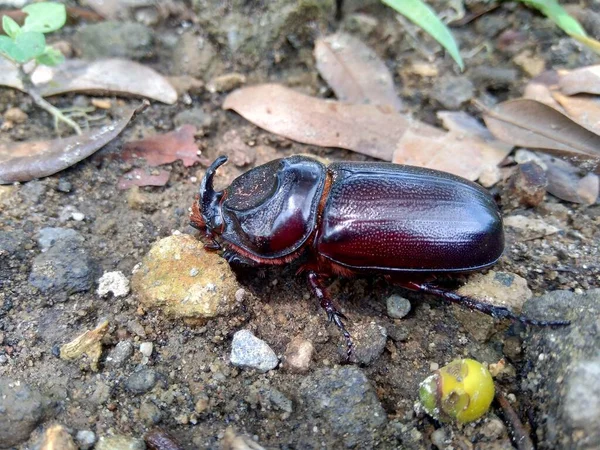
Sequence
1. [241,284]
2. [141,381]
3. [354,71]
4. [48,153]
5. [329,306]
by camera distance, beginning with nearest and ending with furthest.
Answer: [141,381], [329,306], [241,284], [48,153], [354,71]

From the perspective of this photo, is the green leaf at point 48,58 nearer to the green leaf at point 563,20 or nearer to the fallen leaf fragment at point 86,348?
the fallen leaf fragment at point 86,348

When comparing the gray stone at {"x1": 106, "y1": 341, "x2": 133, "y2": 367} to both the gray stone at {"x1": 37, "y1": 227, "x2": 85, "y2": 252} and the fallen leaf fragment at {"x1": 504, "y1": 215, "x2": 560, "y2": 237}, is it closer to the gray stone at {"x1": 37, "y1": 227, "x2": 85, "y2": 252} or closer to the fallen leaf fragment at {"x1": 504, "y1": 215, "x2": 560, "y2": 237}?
the gray stone at {"x1": 37, "y1": 227, "x2": 85, "y2": 252}

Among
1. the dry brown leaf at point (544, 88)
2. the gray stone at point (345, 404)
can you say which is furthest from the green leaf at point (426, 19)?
the gray stone at point (345, 404)

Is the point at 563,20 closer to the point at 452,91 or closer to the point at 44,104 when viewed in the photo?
the point at 452,91

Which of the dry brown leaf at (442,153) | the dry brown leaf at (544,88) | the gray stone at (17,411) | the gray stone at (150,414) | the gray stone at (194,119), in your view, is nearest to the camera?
the gray stone at (17,411)

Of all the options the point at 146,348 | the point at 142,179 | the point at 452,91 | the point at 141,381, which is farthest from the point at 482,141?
the point at 141,381

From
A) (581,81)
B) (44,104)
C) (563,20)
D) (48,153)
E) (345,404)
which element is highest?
(563,20)

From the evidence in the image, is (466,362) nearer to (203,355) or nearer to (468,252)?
(468,252)

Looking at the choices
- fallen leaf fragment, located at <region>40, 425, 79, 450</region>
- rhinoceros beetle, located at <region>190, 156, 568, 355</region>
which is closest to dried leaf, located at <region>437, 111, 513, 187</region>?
rhinoceros beetle, located at <region>190, 156, 568, 355</region>
